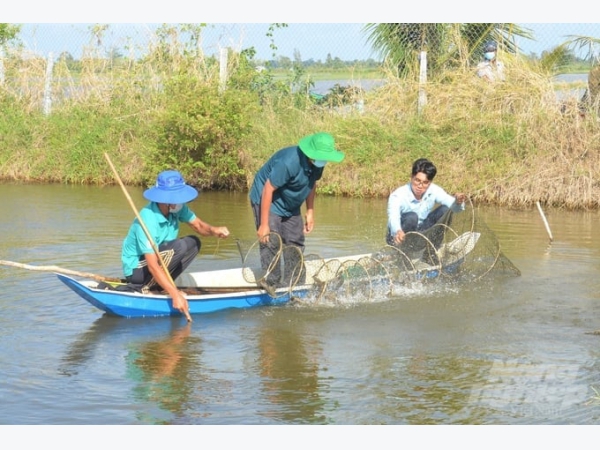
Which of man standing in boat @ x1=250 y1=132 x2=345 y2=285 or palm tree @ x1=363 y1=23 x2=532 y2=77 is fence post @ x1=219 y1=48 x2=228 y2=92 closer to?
palm tree @ x1=363 y1=23 x2=532 y2=77

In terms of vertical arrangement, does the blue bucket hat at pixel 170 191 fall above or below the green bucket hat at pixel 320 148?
below

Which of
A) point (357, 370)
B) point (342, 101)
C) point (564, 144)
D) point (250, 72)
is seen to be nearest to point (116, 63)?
point (250, 72)

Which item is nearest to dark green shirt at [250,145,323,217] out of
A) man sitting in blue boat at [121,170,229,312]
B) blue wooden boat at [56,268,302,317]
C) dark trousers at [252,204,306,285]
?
dark trousers at [252,204,306,285]

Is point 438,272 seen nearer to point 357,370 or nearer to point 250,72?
point 357,370

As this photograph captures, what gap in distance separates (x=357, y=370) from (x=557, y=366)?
1.43 metres

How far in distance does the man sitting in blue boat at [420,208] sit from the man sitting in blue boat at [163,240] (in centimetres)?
193

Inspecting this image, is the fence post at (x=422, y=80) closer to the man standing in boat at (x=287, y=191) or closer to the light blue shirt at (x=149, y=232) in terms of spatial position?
the man standing in boat at (x=287, y=191)

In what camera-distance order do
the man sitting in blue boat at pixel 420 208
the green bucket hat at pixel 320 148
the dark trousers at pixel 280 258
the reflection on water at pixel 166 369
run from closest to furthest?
the reflection on water at pixel 166 369, the green bucket hat at pixel 320 148, the dark trousers at pixel 280 258, the man sitting in blue boat at pixel 420 208

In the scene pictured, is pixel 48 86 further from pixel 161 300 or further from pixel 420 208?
pixel 161 300

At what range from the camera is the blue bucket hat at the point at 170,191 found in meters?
7.96

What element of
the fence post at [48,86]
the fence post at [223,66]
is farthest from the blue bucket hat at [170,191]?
the fence post at [48,86]

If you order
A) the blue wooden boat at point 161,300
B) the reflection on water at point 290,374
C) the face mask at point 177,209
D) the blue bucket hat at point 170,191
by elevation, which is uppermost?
the blue bucket hat at point 170,191

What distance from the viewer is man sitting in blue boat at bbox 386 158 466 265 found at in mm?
9445

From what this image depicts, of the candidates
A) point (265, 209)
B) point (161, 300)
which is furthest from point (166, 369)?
point (265, 209)
